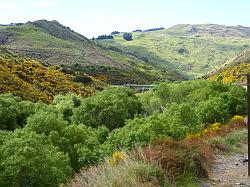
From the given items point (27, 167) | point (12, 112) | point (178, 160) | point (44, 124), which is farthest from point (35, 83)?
point (178, 160)

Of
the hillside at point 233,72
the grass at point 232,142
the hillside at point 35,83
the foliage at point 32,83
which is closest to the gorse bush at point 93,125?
the grass at point 232,142

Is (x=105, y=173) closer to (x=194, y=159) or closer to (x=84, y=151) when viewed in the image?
(x=194, y=159)

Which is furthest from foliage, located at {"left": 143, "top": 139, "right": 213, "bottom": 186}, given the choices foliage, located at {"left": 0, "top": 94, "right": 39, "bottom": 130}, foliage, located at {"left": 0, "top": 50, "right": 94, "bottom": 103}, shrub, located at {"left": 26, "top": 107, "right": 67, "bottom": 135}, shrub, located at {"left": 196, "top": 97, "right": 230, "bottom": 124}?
foliage, located at {"left": 0, "top": 50, "right": 94, "bottom": 103}

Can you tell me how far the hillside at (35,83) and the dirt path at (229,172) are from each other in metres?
44.3

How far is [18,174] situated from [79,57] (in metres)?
129

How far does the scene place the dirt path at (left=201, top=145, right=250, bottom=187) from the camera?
41.2ft

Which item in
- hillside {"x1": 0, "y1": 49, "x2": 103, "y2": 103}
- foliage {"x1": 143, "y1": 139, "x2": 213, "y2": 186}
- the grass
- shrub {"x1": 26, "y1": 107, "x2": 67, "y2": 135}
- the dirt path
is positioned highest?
foliage {"x1": 143, "y1": 139, "x2": 213, "y2": 186}

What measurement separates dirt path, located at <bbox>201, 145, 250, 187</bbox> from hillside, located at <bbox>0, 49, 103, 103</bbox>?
1742 inches

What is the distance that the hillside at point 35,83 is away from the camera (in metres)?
61.2

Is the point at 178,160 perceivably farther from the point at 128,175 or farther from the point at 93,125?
the point at 93,125

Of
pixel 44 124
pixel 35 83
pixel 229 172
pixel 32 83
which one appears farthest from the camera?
pixel 35 83

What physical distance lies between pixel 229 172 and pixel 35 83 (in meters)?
59.0

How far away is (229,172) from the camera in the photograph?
14375mm

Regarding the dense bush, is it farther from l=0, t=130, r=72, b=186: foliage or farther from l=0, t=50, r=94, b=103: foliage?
l=0, t=130, r=72, b=186: foliage
